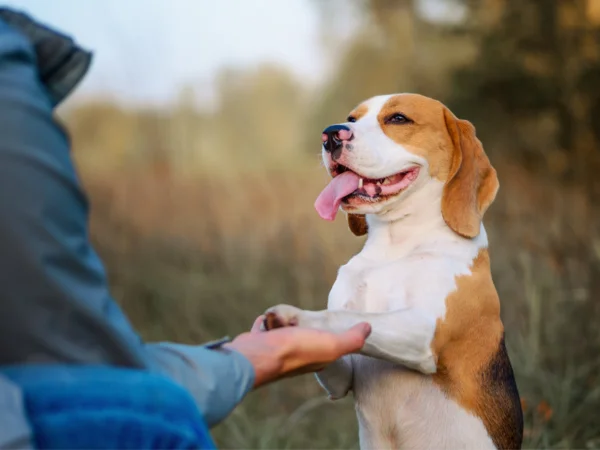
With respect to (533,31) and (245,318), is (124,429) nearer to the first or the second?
(245,318)

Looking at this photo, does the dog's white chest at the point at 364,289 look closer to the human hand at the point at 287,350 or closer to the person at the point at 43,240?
the human hand at the point at 287,350

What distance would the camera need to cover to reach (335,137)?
3.03m

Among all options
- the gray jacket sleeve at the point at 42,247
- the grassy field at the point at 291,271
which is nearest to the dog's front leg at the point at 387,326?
the gray jacket sleeve at the point at 42,247

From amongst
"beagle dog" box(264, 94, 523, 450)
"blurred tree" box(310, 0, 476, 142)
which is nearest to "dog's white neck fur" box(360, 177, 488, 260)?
"beagle dog" box(264, 94, 523, 450)

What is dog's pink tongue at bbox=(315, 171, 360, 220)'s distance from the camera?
2.97 meters

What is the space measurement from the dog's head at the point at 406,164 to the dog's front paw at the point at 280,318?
56 centimetres

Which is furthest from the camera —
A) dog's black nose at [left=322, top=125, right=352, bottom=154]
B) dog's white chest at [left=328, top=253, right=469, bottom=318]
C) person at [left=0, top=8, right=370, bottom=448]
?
dog's black nose at [left=322, top=125, right=352, bottom=154]

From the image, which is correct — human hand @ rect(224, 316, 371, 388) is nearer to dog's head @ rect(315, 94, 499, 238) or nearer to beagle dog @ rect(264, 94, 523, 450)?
beagle dog @ rect(264, 94, 523, 450)

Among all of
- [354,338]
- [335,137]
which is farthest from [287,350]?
[335,137]

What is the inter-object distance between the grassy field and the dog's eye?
6.35ft

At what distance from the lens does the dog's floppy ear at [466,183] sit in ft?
9.81

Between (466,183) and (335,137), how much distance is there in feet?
1.62

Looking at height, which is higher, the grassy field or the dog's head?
the dog's head

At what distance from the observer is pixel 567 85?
9.40 meters
